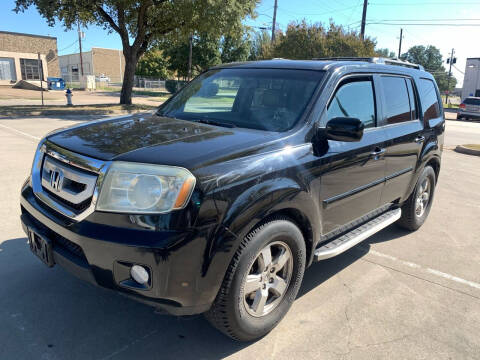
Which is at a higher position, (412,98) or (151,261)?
(412,98)

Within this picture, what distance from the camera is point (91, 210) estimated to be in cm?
226

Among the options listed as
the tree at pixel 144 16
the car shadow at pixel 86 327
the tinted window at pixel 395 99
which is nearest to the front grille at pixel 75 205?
the car shadow at pixel 86 327

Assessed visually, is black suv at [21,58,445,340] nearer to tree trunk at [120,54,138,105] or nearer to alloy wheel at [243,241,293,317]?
alloy wheel at [243,241,293,317]

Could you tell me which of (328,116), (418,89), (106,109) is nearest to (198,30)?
(106,109)

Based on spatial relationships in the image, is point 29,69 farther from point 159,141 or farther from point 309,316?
point 309,316

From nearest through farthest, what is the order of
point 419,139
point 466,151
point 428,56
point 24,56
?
point 419,139, point 466,151, point 24,56, point 428,56

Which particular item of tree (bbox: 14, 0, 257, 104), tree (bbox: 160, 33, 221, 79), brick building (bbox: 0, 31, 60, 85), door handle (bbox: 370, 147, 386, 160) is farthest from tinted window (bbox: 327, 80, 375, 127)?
brick building (bbox: 0, 31, 60, 85)

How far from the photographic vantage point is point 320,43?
31578 millimetres

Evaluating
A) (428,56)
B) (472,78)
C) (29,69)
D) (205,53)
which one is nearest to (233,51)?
(205,53)

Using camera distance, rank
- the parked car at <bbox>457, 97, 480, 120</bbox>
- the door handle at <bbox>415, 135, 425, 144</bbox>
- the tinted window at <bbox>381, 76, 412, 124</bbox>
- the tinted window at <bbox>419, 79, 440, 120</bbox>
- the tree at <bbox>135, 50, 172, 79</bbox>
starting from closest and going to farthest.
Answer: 1. the tinted window at <bbox>381, 76, 412, 124</bbox>
2. the door handle at <bbox>415, 135, 425, 144</bbox>
3. the tinted window at <bbox>419, 79, 440, 120</bbox>
4. the parked car at <bbox>457, 97, 480, 120</bbox>
5. the tree at <bbox>135, 50, 172, 79</bbox>

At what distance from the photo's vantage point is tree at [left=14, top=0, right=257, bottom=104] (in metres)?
18.1

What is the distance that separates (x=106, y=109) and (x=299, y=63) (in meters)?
17.2

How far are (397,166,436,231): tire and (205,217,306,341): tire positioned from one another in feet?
7.84

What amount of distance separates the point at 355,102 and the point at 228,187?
1754 mm
